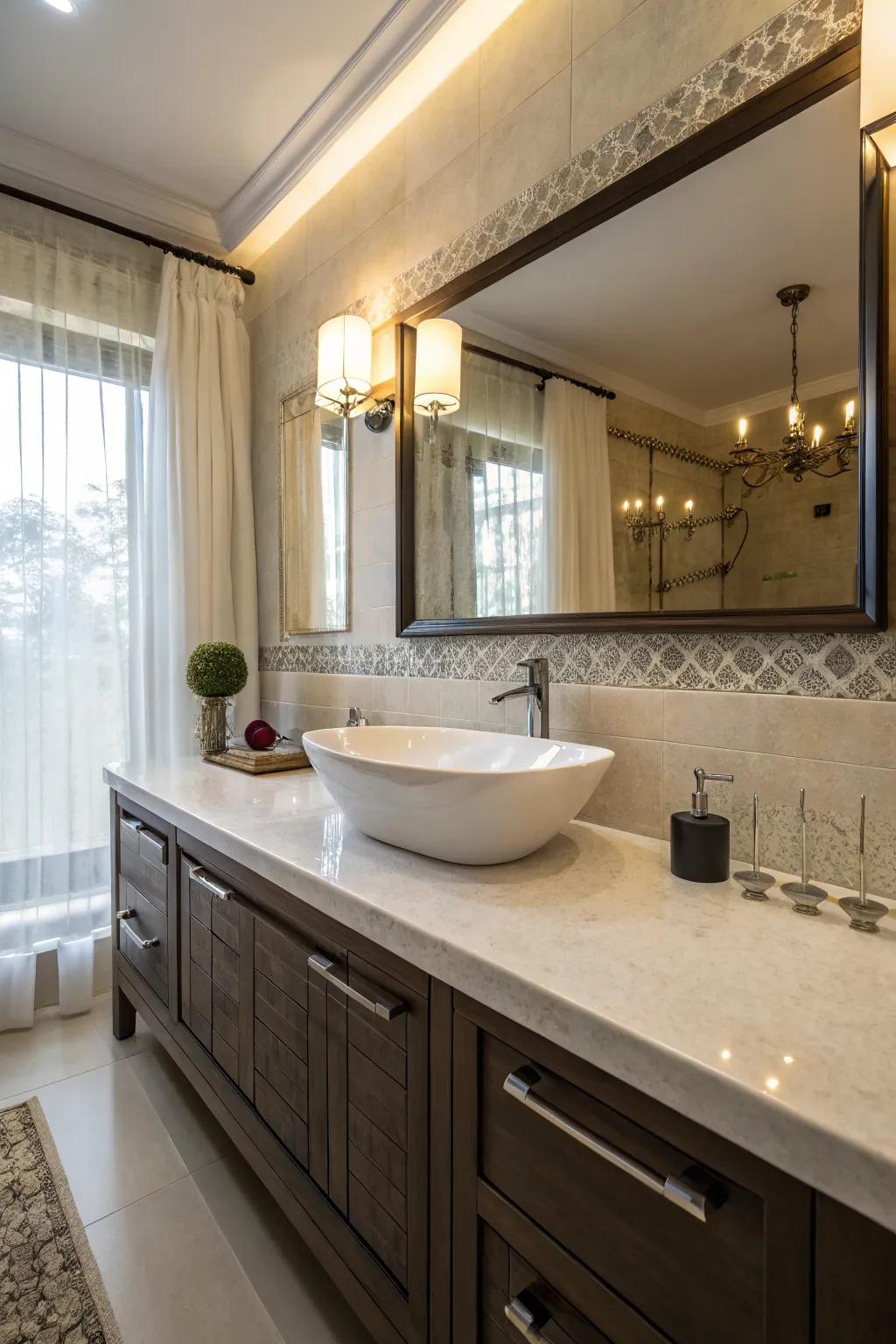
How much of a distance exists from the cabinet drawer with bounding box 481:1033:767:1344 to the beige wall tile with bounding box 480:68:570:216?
1579 millimetres

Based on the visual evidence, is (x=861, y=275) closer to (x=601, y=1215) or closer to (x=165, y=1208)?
(x=601, y=1215)

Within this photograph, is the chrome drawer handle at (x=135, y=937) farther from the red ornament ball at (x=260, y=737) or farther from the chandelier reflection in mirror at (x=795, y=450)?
the chandelier reflection in mirror at (x=795, y=450)

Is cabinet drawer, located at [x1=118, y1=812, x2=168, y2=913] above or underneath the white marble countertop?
underneath

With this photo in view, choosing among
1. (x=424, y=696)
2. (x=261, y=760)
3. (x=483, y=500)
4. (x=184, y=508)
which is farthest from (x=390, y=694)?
(x=184, y=508)

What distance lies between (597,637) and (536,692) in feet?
0.52

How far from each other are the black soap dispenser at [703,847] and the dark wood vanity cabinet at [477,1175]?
1.28 feet

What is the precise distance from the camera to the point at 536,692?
4.31 feet

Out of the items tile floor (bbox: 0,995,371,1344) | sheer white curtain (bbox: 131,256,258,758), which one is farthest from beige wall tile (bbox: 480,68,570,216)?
tile floor (bbox: 0,995,371,1344)

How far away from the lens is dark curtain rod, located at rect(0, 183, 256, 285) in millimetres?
2045

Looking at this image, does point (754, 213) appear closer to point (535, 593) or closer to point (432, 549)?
point (535, 593)

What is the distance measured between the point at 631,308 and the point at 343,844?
109 cm

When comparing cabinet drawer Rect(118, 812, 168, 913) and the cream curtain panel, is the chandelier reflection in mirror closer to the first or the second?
the cream curtain panel

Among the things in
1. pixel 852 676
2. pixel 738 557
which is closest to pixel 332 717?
pixel 738 557

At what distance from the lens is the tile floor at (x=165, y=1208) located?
114cm
